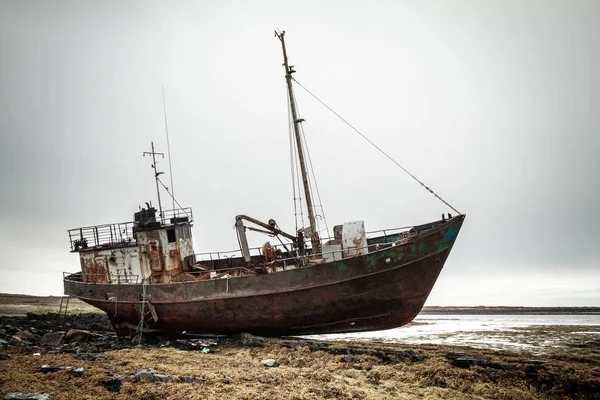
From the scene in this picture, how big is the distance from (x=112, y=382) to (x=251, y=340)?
6220mm

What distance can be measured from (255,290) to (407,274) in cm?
545

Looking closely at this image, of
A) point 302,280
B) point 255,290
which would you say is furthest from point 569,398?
point 255,290

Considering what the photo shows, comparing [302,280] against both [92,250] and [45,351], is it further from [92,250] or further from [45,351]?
[92,250]

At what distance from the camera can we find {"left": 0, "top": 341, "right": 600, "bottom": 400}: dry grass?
260 inches

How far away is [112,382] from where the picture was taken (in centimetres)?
703

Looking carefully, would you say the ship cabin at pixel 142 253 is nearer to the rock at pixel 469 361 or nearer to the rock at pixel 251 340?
the rock at pixel 251 340

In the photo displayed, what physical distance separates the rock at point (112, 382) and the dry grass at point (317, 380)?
0.42 ft

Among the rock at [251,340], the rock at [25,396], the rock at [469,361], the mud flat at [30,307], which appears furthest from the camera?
the mud flat at [30,307]

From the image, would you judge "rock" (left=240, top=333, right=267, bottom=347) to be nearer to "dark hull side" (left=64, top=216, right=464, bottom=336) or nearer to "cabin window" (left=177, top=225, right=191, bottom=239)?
"dark hull side" (left=64, top=216, right=464, bottom=336)

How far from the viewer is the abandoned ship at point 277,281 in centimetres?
1293

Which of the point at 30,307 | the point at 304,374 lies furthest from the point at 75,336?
the point at 30,307

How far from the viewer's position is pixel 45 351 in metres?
11.4

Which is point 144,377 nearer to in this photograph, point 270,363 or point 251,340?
point 270,363

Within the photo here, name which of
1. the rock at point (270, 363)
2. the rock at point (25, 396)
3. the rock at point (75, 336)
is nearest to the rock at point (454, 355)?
the rock at point (270, 363)
